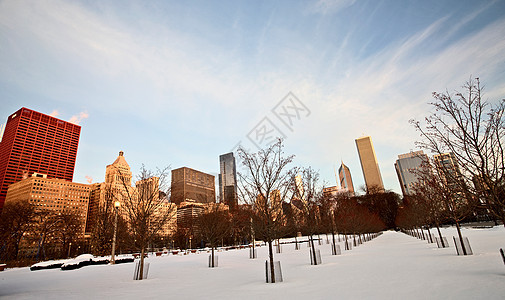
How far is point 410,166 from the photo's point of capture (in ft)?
408

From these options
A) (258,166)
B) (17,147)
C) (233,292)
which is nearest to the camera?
(233,292)

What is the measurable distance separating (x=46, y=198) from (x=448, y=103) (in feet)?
552

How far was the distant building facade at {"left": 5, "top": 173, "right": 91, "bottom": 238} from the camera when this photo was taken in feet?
410

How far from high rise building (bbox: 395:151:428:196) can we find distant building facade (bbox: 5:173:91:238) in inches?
5498

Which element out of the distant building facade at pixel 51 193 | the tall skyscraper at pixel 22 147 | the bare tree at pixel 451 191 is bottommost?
the bare tree at pixel 451 191

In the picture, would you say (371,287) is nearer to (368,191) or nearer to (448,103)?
(448,103)

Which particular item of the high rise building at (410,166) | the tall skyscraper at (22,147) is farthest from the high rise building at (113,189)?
the tall skyscraper at (22,147)

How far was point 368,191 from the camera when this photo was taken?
9612cm

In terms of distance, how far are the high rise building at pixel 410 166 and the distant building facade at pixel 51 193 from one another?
13965 cm

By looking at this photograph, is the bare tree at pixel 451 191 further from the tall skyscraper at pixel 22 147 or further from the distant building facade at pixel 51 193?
the tall skyscraper at pixel 22 147

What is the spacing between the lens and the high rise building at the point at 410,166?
56.4 feet

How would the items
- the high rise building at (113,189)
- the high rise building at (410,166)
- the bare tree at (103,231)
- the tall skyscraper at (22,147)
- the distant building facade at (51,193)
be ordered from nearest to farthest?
the high rise building at (410,166) < the high rise building at (113,189) < the bare tree at (103,231) < the distant building facade at (51,193) < the tall skyscraper at (22,147)

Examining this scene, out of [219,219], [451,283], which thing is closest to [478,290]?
[451,283]

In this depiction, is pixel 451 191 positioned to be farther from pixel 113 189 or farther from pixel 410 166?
pixel 410 166
